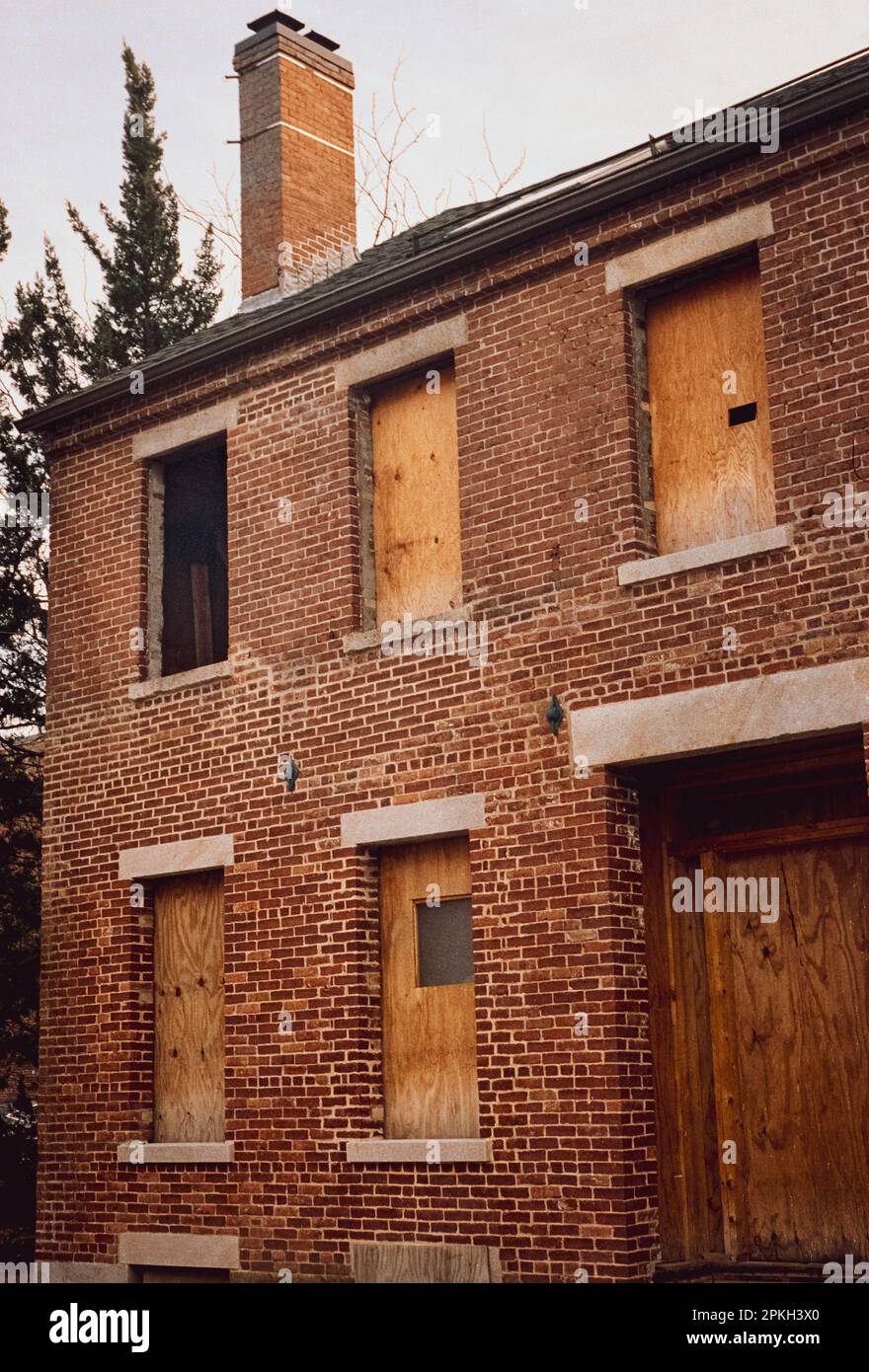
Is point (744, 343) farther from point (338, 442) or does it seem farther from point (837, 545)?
point (338, 442)

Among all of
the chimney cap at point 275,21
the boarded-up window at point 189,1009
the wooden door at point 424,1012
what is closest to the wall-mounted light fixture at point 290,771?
the wooden door at point 424,1012

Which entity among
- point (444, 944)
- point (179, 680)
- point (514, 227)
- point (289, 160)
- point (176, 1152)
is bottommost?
point (176, 1152)

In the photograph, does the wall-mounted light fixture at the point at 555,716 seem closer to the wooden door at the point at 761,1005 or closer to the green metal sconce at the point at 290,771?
the wooden door at the point at 761,1005

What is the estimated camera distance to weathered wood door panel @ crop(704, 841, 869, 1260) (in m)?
9.53

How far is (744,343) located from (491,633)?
252 centimetres

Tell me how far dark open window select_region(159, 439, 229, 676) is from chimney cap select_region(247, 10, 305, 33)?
5.28 m

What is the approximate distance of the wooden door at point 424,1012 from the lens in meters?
10.9

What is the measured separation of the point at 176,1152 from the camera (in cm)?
1227

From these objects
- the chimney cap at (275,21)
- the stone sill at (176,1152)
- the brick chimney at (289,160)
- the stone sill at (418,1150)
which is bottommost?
the stone sill at (176,1152)

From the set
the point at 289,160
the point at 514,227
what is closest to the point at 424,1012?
the point at 514,227

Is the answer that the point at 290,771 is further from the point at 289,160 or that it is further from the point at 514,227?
the point at 289,160

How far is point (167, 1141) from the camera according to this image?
1273cm

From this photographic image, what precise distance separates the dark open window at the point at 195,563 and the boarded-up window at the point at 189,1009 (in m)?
2.04

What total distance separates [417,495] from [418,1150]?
15.3 feet
